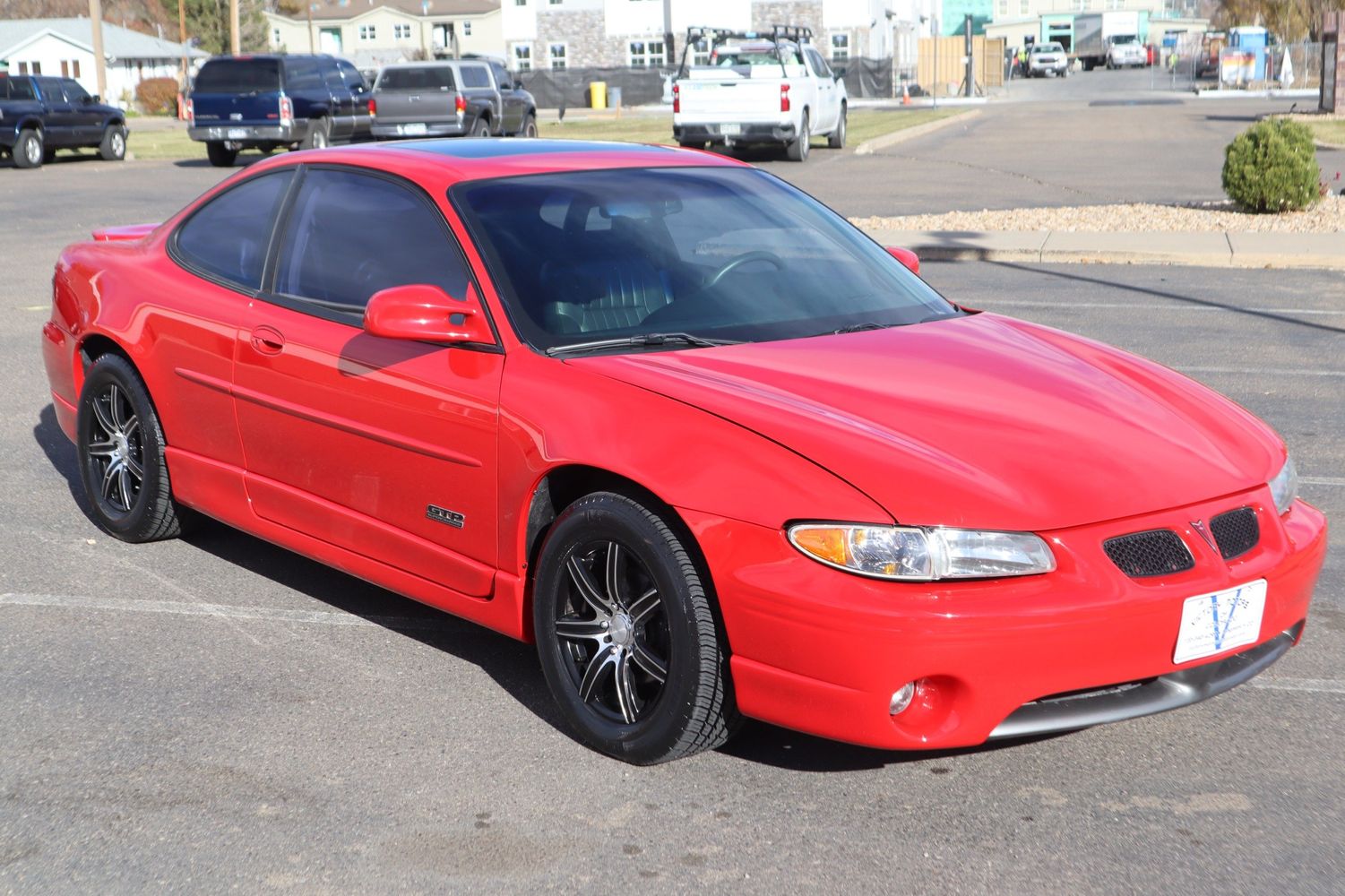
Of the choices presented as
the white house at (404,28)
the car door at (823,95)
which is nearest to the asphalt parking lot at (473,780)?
the car door at (823,95)

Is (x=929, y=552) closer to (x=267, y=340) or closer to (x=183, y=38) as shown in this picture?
(x=267, y=340)

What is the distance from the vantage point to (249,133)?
97.4 feet

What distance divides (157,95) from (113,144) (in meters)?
43.2

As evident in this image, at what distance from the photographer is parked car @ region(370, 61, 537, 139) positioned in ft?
99.3

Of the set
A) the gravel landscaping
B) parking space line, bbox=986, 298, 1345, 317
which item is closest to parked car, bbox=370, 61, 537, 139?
the gravel landscaping

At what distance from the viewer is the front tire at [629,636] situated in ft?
12.6

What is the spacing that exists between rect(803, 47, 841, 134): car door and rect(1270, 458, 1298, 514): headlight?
25.6 meters

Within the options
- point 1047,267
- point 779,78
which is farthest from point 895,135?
point 1047,267

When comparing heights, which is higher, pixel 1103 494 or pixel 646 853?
pixel 1103 494

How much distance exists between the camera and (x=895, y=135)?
34.4 meters

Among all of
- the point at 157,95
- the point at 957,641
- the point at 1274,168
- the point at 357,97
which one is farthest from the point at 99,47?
the point at 957,641

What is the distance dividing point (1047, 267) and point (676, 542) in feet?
38.1

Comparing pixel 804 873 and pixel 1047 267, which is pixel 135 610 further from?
pixel 1047 267

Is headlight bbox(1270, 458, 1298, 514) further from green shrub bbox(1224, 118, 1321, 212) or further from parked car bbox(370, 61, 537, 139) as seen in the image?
parked car bbox(370, 61, 537, 139)
